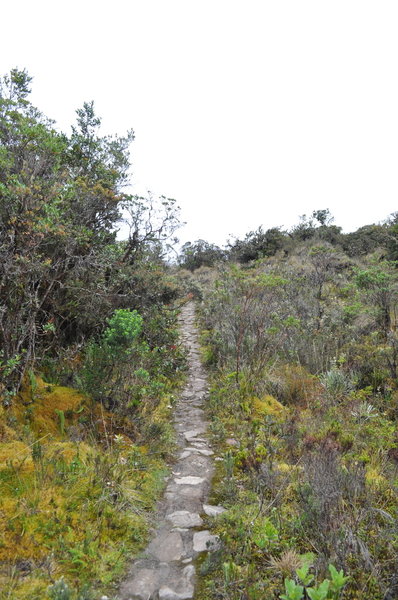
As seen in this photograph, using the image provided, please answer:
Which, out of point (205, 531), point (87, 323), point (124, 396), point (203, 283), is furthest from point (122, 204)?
point (203, 283)

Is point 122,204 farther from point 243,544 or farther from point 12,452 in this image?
point 243,544

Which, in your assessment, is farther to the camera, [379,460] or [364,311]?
[364,311]

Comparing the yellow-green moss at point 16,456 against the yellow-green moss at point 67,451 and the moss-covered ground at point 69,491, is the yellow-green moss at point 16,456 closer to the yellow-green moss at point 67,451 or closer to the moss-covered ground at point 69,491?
the moss-covered ground at point 69,491

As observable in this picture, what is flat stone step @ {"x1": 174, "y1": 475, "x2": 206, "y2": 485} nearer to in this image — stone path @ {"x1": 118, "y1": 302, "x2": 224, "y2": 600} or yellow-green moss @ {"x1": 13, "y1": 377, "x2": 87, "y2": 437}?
stone path @ {"x1": 118, "y1": 302, "x2": 224, "y2": 600}

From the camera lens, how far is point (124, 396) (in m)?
5.18

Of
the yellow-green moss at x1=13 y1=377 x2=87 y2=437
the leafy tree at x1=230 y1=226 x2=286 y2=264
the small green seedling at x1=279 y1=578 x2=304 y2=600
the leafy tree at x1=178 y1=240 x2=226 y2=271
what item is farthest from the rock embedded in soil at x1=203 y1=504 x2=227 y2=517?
the leafy tree at x1=178 y1=240 x2=226 y2=271

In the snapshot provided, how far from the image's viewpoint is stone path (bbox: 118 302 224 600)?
102 inches

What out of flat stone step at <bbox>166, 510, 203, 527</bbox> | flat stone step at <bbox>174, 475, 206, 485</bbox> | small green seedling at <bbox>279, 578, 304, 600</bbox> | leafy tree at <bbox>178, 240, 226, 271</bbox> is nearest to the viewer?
small green seedling at <bbox>279, 578, 304, 600</bbox>

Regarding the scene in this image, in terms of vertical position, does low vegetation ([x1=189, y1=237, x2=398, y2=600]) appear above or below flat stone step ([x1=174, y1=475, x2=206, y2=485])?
above

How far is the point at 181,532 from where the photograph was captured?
10.6 ft

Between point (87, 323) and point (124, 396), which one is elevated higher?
point (87, 323)

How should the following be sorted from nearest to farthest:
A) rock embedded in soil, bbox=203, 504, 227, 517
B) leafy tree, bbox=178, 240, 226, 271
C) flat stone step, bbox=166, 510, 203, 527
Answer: flat stone step, bbox=166, 510, 203, 527 → rock embedded in soil, bbox=203, 504, 227, 517 → leafy tree, bbox=178, 240, 226, 271

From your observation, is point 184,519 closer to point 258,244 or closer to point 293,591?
point 293,591

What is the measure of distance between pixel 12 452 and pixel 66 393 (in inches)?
53.3
